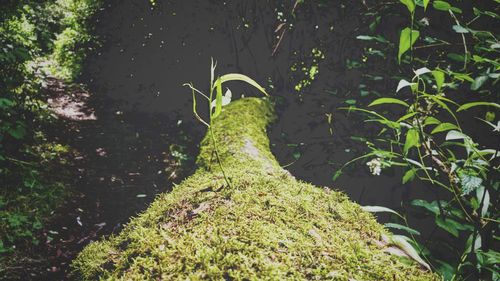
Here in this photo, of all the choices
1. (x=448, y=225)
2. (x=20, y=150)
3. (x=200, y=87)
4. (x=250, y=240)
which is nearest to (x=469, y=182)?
(x=448, y=225)

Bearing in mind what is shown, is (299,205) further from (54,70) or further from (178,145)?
(54,70)

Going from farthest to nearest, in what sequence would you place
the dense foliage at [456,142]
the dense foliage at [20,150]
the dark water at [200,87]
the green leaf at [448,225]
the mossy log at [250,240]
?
the dark water at [200,87] < the dense foliage at [20,150] < the green leaf at [448,225] < the dense foliage at [456,142] < the mossy log at [250,240]

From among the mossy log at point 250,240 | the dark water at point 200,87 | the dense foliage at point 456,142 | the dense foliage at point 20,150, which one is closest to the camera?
the mossy log at point 250,240

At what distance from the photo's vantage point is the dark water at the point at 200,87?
4660 mm

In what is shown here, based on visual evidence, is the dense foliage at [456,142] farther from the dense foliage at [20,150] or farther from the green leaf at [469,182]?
the dense foliage at [20,150]

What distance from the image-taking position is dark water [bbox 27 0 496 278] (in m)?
4.66

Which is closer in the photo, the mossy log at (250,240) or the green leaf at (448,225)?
the mossy log at (250,240)

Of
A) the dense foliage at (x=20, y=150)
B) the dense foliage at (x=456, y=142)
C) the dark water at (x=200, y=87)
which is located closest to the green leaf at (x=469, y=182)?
the dense foliage at (x=456, y=142)

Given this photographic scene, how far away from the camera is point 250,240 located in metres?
1.23

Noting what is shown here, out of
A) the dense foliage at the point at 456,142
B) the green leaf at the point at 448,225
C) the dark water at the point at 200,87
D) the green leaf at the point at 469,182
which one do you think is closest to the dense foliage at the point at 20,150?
the dark water at the point at 200,87

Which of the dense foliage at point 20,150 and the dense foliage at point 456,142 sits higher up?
the dense foliage at point 20,150

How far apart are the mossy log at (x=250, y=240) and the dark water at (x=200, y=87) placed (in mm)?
1184

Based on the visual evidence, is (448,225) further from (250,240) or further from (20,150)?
(20,150)

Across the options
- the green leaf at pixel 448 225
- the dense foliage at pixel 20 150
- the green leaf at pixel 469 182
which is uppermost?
the dense foliage at pixel 20 150
